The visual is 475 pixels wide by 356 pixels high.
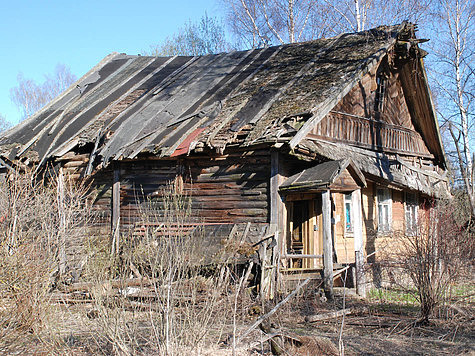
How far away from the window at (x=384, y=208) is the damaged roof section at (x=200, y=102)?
13.1 feet

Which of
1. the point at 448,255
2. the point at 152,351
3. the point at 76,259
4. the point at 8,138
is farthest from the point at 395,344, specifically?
the point at 8,138

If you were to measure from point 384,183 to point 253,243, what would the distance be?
487cm

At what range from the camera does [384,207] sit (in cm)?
1566

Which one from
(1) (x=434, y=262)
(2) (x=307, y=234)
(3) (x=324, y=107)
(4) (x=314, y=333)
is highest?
(3) (x=324, y=107)

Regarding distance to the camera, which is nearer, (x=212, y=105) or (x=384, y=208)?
(x=212, y=105)

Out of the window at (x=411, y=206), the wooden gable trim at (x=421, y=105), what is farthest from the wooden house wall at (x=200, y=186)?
the wooden gable trim at (x=421, y=105)

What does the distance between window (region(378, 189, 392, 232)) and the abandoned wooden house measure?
59 mm

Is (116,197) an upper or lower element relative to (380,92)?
lower

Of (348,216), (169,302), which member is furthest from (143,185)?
(169,302)

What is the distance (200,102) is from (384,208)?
20.5 feet

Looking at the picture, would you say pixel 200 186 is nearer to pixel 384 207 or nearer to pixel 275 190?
pixel 275 190

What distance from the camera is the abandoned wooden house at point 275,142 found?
472 inches

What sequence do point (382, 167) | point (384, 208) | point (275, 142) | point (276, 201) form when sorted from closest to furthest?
point (275, 142) → point (276, 201) → point (382, 167) → point (384, 208)

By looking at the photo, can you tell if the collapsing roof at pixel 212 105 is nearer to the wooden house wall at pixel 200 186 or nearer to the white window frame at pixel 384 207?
the wooden house wall at pixel 200 186
